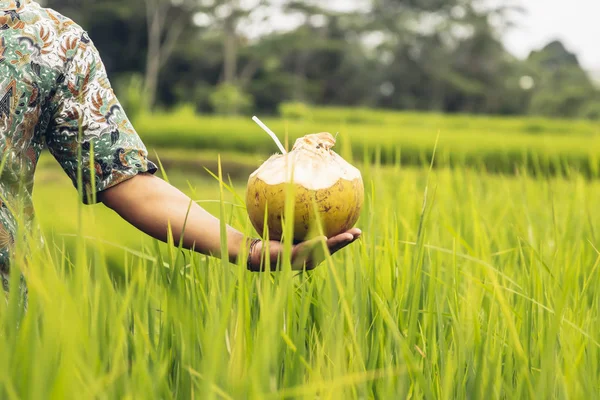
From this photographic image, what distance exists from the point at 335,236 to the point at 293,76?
23510 millimetres

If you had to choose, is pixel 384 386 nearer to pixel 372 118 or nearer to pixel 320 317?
pixel 320 317

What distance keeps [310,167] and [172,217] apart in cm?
23

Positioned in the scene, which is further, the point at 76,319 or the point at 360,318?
the point at 360,318

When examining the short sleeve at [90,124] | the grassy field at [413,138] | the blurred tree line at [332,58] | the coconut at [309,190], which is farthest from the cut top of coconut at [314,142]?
the blurred tree line at [332,58]

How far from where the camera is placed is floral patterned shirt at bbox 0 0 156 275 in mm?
944

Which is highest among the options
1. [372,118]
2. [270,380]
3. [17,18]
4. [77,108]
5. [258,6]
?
[258,6]

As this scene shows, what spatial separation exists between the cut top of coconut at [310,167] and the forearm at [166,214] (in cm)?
10

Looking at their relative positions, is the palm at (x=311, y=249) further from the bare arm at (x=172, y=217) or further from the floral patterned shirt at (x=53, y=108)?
the floral patterned shirt at (x=53, y=108)

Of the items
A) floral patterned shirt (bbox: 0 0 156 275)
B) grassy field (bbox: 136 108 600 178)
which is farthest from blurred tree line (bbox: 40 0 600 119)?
floral patterned shirt (bbox: 0 0 156 275)

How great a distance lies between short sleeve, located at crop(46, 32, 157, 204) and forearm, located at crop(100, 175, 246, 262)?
0.07ft

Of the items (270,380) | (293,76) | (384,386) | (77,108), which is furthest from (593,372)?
(293,76)

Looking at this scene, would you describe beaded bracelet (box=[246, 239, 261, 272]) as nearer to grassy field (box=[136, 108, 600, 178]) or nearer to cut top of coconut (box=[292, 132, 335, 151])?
cut top of coconut (box=[292, 132, 335, 151])

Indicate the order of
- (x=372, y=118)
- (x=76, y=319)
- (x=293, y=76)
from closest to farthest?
1. (x=76, y=319)
2. (x=372, y=118)
3. (x=293, y=76)

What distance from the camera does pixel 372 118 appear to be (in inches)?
460
